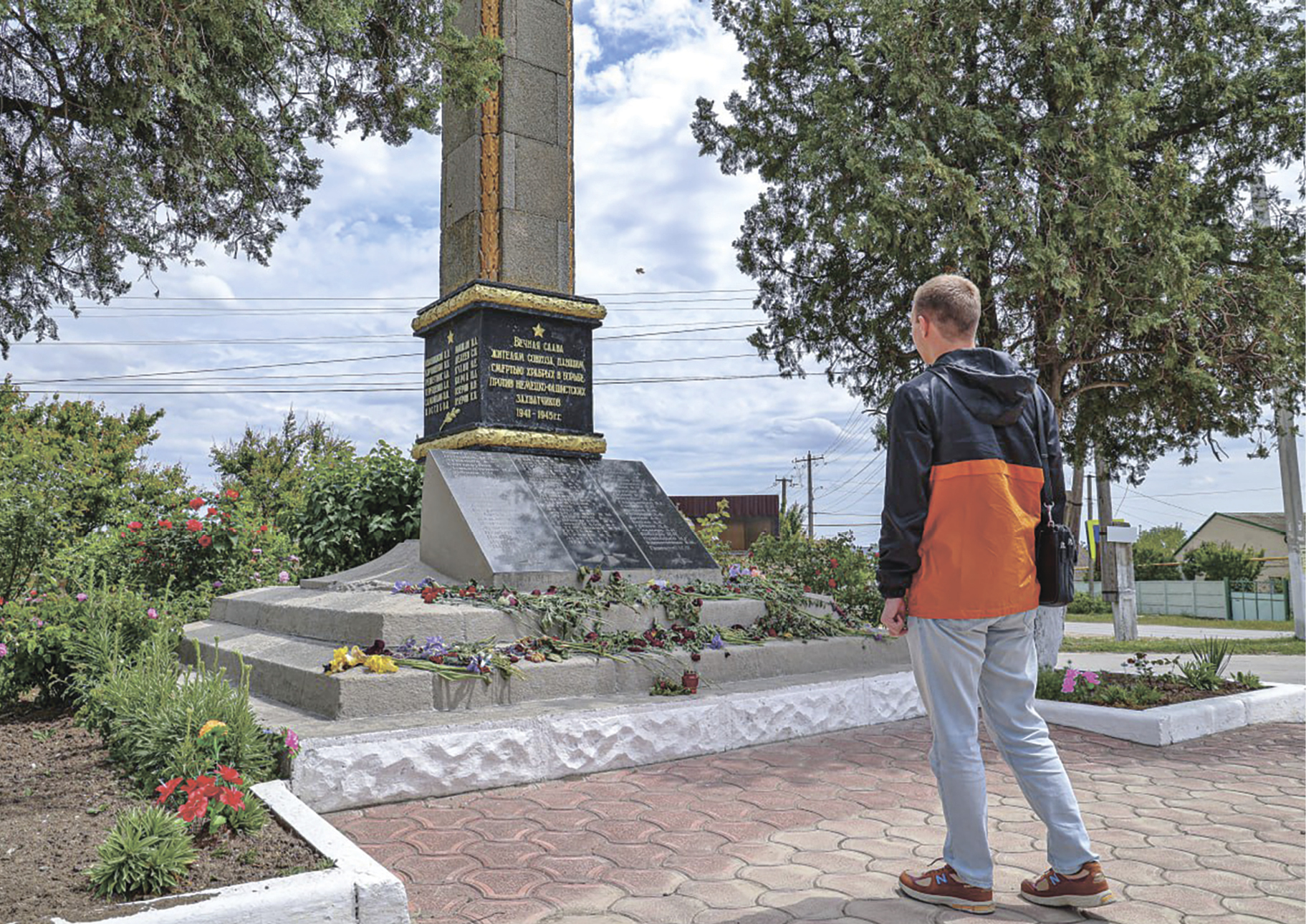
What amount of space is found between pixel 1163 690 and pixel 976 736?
4.82 m

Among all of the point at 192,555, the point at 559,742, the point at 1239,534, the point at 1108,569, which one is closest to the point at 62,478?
the point at 192,555

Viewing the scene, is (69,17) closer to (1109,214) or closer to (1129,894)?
(1129,894)

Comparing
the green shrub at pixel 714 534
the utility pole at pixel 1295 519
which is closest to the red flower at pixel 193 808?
the green shrub at pixel 714 534

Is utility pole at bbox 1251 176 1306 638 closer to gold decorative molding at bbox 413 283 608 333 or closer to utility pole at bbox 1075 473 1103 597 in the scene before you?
utility pole at bbox 1075 473 1103 597

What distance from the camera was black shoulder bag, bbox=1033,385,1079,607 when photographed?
3.05 meters

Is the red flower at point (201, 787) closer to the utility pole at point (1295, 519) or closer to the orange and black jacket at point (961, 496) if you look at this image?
the orange and black jacket at point (961, 496)

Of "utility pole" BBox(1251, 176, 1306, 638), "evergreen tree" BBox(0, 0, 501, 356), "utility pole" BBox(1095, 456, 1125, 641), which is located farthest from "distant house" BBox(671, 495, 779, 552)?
"evergreen tree" BBox(0, 0, 501, 356)

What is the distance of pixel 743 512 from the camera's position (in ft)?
146

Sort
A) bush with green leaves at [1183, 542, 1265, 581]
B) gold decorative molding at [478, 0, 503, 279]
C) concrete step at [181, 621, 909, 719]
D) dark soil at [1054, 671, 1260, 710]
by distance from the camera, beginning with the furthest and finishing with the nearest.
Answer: bush with green leaves at [1183, 542, 1265, 581] < gold decorative molding at [478, 0, 503, 279] < dark soil at [1054, 671, 1260, 710] < concrete step at [181, 621, 909, 719]

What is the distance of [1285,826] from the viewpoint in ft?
13.2

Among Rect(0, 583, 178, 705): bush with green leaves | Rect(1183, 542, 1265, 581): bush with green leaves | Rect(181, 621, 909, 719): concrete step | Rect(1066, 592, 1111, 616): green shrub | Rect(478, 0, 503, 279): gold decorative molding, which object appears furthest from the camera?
Rect(1183, 542, 1265, 581): bush with green leaves

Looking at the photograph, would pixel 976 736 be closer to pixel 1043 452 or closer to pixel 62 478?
pixel 1043 452

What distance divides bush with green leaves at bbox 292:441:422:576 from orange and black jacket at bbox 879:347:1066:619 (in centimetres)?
654

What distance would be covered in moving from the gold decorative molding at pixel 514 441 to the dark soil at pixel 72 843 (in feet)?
12.9
